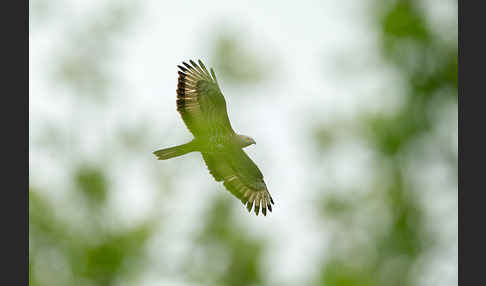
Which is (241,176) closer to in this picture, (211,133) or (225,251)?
(211,133)

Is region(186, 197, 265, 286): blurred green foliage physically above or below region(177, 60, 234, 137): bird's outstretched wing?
below

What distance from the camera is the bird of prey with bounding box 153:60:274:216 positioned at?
23.8 feet

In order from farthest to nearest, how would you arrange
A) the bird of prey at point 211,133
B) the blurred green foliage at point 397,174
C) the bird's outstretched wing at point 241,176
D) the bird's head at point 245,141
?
the blurred green foliage at point 397,174, the bird's outstretched wing at point 241,176, the bird's head at point 245,141, the bird of prey at point 211,133

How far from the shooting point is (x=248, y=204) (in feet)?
28.1

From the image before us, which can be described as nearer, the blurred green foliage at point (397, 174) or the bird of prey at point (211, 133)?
the bird of prey at point (211, 133)

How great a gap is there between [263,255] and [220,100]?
6.46 m

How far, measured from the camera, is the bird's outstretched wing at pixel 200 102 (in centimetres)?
736

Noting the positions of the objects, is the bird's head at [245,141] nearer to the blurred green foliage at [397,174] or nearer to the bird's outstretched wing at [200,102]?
the bird's outstretched wing at [200,102]

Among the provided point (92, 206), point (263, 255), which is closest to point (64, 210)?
point (92, 206)

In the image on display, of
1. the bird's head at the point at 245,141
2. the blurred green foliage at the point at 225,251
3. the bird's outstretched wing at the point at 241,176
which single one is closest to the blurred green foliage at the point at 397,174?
the blurred green foliage at the point at 225,251

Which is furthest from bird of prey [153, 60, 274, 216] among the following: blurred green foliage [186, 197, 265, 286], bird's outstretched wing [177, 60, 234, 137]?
blurred green foliage [186, 197, 265, 286]

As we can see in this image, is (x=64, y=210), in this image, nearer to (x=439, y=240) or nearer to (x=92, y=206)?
(x=92, y=206)

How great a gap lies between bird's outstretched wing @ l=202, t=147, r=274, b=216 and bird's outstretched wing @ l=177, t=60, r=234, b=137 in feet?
1.15

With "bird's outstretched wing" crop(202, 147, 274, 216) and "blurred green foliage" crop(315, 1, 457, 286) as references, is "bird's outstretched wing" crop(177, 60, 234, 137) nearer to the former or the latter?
"bird's outstretched wing" crop(202, 147, 274, 216)
